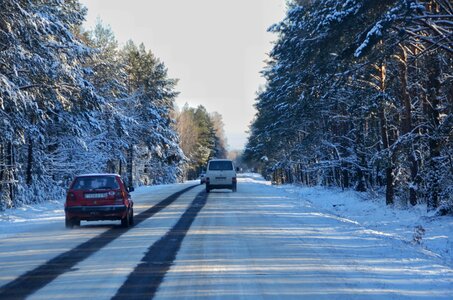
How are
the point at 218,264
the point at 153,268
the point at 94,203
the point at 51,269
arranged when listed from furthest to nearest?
1. the point at 94,203
2. the point at 218,264
3. the point at 51,269
4. the point at 153,268

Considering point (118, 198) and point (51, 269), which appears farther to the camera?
point (118, 198)

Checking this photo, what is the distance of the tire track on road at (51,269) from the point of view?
7.99m

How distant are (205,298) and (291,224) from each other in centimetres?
968

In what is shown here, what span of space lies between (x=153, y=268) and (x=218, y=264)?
115 cm

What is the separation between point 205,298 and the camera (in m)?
7.38

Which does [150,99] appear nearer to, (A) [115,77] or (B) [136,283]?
(A) [115,77]

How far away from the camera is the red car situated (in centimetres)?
1622

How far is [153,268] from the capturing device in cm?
966

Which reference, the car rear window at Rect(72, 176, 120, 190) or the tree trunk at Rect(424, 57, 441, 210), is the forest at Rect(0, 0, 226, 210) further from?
the tree trunk at Rect(424, 57, 441, 210)

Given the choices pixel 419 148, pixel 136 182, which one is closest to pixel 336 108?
pixel 419 148

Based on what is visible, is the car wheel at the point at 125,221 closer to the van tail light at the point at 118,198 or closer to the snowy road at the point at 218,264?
the snowy road at the point at 218,264

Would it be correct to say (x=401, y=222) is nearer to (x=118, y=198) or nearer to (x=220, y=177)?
(x=118, y=198)

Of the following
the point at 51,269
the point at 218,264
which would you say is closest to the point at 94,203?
the point at 51,269

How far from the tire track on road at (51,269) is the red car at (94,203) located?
1219 mm
